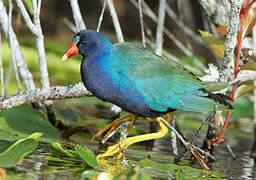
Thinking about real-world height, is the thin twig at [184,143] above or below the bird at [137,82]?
below

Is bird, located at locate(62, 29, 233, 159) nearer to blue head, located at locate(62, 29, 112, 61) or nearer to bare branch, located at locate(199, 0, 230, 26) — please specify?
blue head, located at locate(62, 29, 112, 61)

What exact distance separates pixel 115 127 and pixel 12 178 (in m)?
1.08

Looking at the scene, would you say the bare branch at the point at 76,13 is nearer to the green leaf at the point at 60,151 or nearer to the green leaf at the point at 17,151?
the green leaf at the point at 60,151

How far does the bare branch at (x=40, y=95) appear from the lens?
255cm

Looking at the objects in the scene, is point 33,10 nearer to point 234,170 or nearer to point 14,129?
point 14,129

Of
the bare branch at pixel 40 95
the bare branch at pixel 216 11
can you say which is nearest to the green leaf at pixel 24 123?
the bare branch at pixel 40 95

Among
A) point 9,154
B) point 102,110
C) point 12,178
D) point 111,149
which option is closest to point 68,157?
point 111,149

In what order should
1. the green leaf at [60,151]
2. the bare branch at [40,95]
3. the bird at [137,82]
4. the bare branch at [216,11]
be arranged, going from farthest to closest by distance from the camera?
1. the bare branch at [216,11]
2. the bare branch at [40,95]
3. the bird at [137,82]
4. the green leaf at [60,151]

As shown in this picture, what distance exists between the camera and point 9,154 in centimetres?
186

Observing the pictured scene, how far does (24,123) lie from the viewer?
2.75m

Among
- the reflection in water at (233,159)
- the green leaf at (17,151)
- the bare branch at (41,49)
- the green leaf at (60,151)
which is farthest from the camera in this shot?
the bare branch at (41,49)

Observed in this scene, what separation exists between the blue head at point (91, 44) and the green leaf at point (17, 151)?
2.06ft

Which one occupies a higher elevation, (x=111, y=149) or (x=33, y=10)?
(x=33, y=10)

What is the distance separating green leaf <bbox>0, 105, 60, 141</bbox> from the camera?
104 inches
